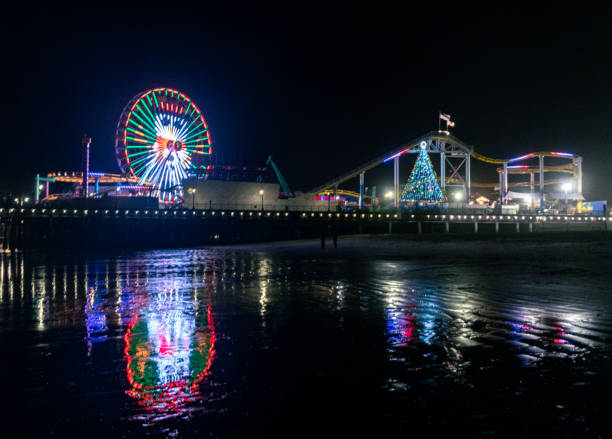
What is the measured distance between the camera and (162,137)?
56.1m

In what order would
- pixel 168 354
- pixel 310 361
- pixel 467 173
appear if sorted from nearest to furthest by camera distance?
pixel 310 361, pixel 168 354, pixel 467 173

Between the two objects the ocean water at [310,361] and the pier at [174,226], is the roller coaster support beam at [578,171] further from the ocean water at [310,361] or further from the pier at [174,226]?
the ocean water at [310,361]

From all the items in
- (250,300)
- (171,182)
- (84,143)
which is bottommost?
(250,300)

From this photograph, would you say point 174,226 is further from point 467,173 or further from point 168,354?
point 467,173

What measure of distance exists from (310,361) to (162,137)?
53.2 meters

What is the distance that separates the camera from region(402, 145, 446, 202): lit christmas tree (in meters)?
66.8

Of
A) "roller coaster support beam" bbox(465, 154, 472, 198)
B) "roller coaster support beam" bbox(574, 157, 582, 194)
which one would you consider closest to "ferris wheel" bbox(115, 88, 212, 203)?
"roller coaster support beam" bbox(465, 154, 472, 198)

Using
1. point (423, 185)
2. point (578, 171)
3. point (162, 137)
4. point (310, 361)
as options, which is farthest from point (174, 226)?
point (578, 171)

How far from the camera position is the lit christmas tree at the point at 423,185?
6684 centimetres

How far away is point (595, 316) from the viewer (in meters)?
9.76

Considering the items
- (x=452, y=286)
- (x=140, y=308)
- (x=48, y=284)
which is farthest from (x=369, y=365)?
(x=48, y=284)

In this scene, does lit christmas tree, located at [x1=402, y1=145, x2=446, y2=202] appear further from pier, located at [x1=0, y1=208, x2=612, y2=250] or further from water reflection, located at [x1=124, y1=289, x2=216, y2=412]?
water reflection, located at [x1=124, y1=289, x2=216, y2=412]

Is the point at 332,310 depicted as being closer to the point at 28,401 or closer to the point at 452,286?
the point at 452,286

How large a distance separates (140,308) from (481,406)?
8650 mm
